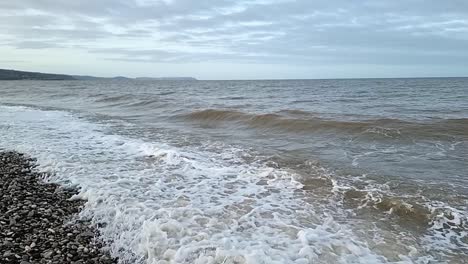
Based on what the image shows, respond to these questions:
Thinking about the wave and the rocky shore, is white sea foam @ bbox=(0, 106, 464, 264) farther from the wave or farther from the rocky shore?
the wave

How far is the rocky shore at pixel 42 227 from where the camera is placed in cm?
473

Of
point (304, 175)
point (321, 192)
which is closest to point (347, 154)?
point (304, 175)

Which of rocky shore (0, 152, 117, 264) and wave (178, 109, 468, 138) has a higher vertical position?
wave (178, 109, 468, 138)

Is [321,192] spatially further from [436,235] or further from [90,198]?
[90,198]

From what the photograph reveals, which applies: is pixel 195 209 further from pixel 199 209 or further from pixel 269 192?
pixel 269 192

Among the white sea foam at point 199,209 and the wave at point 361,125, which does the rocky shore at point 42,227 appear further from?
the wave at point 361,125

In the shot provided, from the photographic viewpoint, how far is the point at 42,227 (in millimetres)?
5535

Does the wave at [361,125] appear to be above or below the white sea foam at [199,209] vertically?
above

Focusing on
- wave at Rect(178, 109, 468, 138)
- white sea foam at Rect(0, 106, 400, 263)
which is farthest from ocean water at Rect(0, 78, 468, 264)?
wave at Rect(178, 109, 468, 138)

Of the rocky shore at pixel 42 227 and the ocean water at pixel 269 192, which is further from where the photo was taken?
the ocean water at pixel 269 192

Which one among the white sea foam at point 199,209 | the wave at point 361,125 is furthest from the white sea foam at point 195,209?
the wave at point 361,125

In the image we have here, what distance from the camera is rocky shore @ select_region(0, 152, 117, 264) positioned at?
15.5ft

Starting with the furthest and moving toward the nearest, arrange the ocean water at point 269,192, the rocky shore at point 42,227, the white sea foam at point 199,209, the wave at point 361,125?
the wave at point 361,125, the ocean water at point 269,192, the white sea foam at point 199,209, the rocky shore at point 42,227

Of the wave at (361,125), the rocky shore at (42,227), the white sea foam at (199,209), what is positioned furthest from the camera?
the wave at (361,125)
